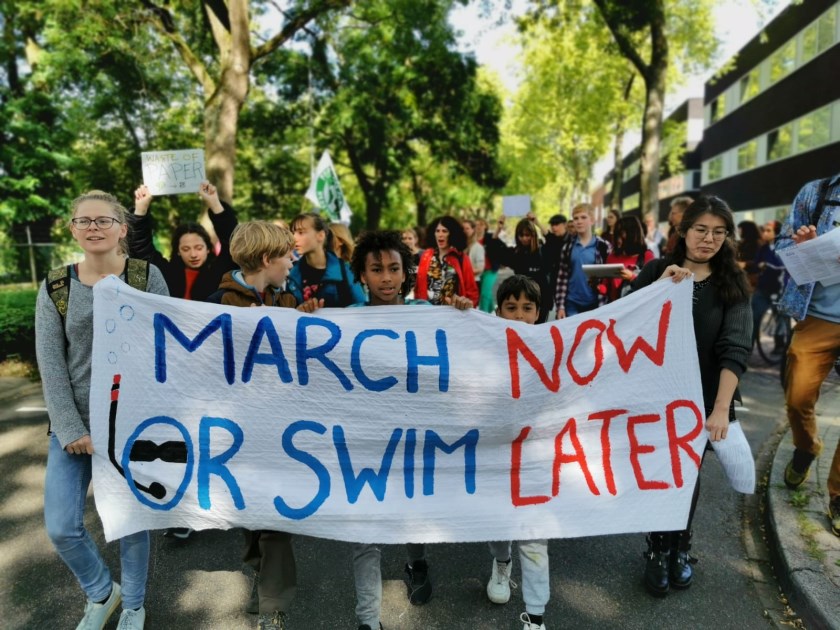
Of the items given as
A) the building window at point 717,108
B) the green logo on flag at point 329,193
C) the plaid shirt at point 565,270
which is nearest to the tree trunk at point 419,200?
the building window at point 717,108

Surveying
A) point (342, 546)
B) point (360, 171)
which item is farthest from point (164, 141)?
point (342, 546)

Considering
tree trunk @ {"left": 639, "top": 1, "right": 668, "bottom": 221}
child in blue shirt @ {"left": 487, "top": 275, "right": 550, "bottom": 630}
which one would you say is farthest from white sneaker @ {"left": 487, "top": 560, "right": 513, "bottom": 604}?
tree trunk @ {"left": 639, "top": 1, "right": 668, "bottom": 221}

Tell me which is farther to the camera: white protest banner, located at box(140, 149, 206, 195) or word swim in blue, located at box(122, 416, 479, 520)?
white protest banner, located at box(140, 149, 206, 195)

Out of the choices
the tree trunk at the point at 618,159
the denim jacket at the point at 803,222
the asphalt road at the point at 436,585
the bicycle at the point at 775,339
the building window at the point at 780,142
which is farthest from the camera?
the tree trunk at the point at 618,159

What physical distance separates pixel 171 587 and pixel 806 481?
12.5 feet

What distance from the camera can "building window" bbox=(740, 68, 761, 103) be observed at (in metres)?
28.2

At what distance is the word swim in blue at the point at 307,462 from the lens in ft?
8.54

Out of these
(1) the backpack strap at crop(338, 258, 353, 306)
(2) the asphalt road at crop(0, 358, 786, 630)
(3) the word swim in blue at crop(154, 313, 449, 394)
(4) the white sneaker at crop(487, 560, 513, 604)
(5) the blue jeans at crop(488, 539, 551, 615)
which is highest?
(1) the backpack strap at crop(338, 258, 353, 306)

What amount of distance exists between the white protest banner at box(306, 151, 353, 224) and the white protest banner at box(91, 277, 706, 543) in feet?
25.5

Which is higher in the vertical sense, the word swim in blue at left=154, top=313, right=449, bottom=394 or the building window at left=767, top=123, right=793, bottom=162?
the building window at left=767, top=123, right=793, bottom=162

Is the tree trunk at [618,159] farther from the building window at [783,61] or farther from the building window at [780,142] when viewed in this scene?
the building window at [783,61]

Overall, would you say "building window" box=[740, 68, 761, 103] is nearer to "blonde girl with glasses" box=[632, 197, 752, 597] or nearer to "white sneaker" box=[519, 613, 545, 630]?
"blonde girl with glasses" box=[632, 197, 752, 597]

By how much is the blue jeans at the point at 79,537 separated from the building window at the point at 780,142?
27.0 metres

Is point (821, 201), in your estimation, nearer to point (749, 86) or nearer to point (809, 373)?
point (809, 373)
